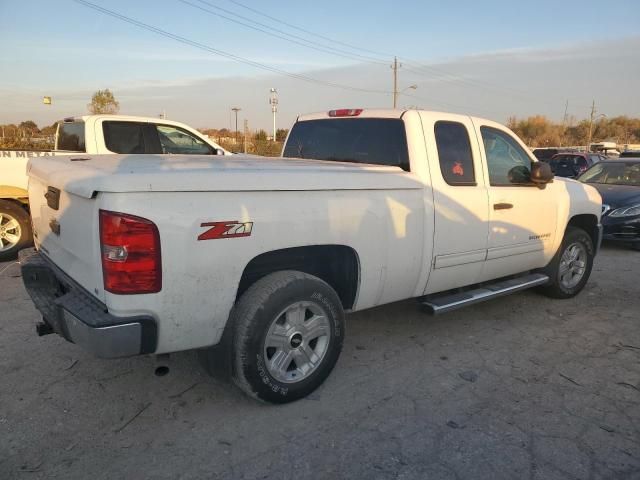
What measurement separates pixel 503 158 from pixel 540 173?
0.36m

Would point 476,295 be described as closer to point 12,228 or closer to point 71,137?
point 12,228

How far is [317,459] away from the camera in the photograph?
266cm

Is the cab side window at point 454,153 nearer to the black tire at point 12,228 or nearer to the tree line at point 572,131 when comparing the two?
the black tire at point 12,228

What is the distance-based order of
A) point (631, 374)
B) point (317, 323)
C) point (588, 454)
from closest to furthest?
1. point (588, 454)
2. point (317, 323)
3. point (631, 374)

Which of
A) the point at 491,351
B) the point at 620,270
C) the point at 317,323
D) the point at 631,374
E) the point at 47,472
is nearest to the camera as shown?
the point at 47,472

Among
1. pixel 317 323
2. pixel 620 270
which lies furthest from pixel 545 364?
pixel 620 270

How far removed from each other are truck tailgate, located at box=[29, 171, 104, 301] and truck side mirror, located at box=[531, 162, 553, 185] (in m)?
3.76

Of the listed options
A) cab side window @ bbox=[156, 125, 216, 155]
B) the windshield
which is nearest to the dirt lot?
cab side window @ bbox=[156, 125, 216, 155]

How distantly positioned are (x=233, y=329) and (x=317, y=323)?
61 cm

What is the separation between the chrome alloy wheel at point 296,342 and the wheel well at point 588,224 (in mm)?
3725

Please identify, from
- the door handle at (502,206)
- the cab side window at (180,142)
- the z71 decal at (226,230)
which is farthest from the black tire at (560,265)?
the cab side window at (180,142)

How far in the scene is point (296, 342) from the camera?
3176 millimetres

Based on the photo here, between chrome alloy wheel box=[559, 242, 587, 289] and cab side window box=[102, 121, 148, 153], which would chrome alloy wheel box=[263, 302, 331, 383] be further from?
cab side window box=[102, 121, 148, 153]

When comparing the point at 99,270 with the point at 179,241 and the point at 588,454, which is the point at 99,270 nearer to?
the point at 179,241
